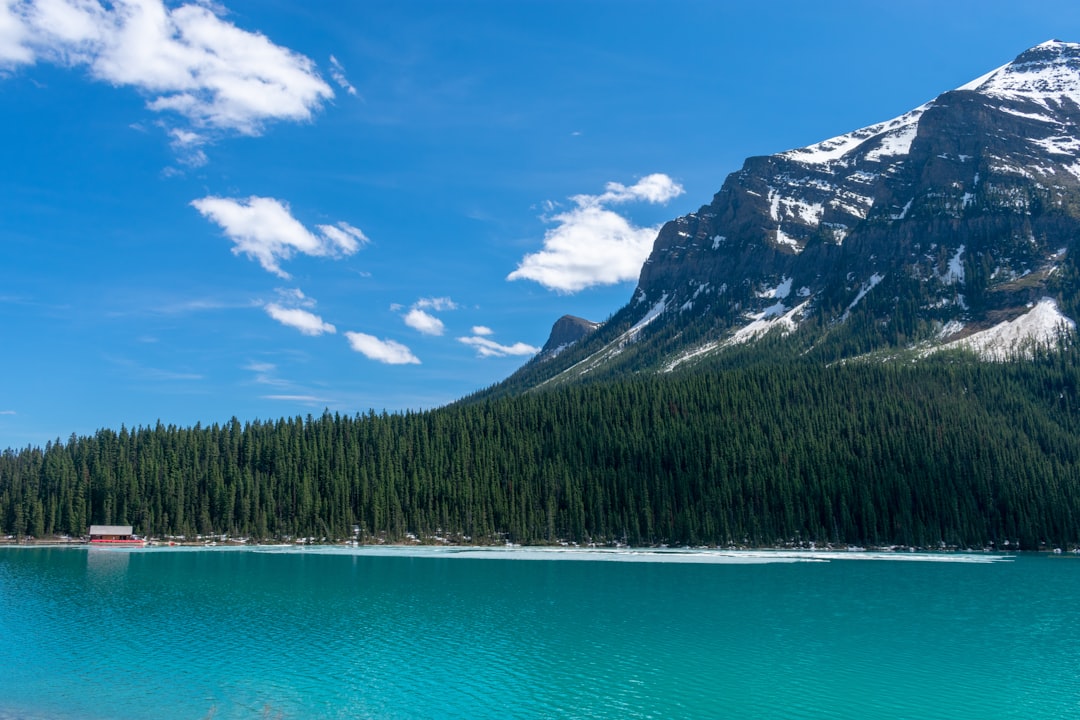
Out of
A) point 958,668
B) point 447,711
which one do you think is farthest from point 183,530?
point 958,668

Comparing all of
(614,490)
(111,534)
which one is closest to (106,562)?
(111,534)

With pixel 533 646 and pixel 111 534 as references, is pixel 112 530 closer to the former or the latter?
pixel 111 534

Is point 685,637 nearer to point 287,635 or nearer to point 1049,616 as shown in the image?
point 287,635

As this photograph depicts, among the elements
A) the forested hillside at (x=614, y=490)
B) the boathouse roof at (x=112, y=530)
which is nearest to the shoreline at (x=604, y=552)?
the boathouse roof at (x=112, y=530)

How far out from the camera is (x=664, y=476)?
604ft

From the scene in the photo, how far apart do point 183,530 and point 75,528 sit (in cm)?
2353

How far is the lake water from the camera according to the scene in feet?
134

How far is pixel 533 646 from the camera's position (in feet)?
179

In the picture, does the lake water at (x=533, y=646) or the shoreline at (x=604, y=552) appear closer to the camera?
the lake water at (x=533, y=646)

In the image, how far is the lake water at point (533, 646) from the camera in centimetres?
4088

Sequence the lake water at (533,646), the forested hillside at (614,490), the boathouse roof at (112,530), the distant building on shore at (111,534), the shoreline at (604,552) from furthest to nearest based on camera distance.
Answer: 1. the forested hillside at (614,490)
2. the boathouse roof at (112,530)
3. the distant building on shore at (111,534)
4. the shoreline at (604,552)
5. the lake water at (533,646)

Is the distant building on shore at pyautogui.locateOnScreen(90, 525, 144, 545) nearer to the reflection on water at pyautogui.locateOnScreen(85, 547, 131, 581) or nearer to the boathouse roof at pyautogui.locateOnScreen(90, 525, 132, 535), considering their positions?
the boathouse roof at pyautogui.locateOnScreen(90, 525, 132, 535)

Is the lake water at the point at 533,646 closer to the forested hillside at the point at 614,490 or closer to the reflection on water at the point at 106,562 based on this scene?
the reflection on water at the point at 106,562

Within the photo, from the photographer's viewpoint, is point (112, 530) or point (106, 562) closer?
point (106, 562)
